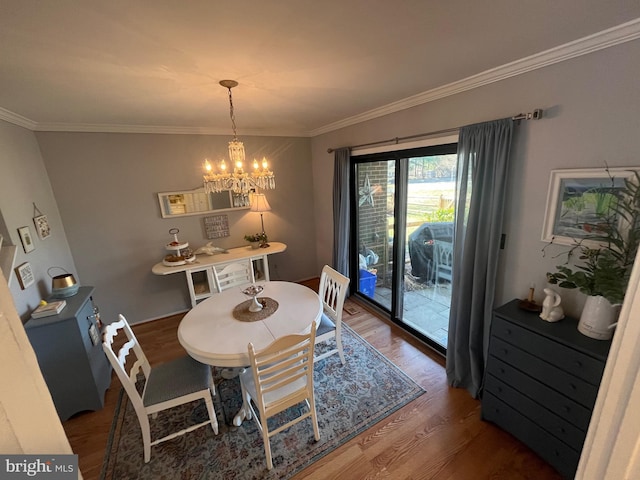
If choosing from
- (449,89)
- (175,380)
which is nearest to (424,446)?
(175,380)

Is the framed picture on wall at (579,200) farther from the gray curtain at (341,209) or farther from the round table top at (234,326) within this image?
the gray curtain at (341,209)

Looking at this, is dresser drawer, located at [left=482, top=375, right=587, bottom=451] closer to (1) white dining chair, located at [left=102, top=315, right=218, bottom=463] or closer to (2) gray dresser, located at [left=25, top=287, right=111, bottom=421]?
(1) white dining chair, located at [left=102, top=315, right=218, bottom=463]

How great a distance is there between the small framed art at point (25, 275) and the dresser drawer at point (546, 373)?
3427mm

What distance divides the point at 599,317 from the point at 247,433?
232 centimetres

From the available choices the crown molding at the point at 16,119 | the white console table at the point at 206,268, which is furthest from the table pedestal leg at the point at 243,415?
the crown molding at the point at 16,119

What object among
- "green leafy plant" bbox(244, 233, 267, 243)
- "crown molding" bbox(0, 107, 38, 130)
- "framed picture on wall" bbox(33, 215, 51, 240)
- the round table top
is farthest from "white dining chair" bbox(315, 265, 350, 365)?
"crown molding" bbox(0, 107, 38, 130)

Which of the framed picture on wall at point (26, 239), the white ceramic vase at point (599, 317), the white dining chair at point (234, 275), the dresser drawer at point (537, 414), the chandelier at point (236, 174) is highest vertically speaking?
the chandelier at point (236, 174)

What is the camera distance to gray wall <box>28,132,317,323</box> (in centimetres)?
283

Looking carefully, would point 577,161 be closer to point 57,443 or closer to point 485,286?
point 485,286

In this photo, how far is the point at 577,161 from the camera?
1.52 metres

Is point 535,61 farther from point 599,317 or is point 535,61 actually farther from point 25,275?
point 25,275

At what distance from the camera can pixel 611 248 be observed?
144cm

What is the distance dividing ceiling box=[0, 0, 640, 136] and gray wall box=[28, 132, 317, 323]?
605 millimetres

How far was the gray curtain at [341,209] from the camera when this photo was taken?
10.9 ft
